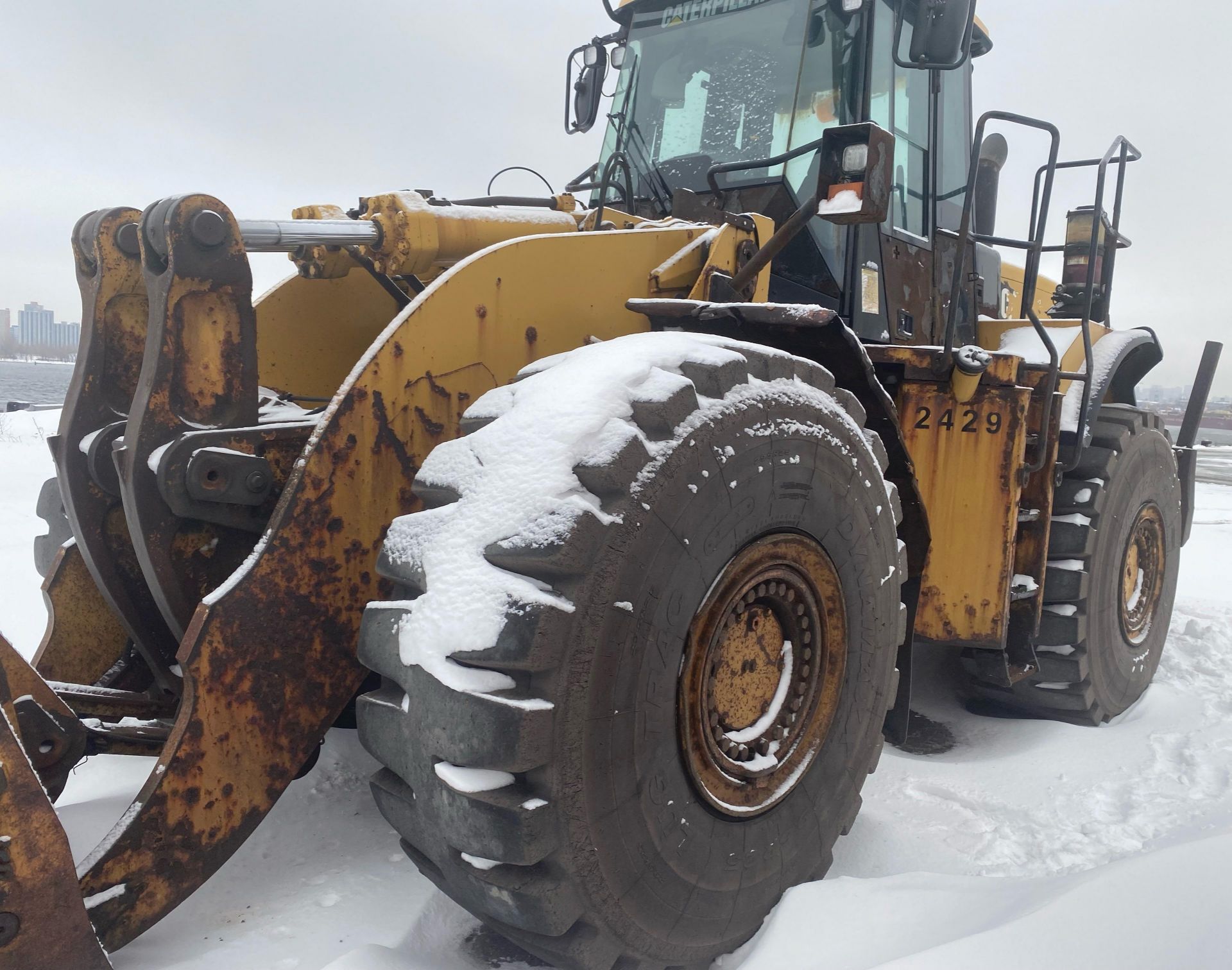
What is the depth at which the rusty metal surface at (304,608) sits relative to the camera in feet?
6.36

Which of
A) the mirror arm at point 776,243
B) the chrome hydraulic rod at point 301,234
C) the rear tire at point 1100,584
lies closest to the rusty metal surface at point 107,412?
the chrome hydraulic rod at point 301,234

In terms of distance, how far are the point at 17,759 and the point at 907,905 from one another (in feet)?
5.97

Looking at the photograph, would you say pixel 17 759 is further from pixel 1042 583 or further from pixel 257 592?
pixel 1042 583

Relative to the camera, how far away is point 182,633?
2381 millimetres

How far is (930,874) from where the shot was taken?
2.43m

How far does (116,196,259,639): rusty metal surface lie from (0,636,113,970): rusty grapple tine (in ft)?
1.98

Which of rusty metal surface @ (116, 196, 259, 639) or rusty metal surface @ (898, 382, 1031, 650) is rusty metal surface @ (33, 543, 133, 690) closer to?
rusty metal surface @ (116, 196, 259, 639)

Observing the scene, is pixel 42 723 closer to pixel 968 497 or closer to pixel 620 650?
pixel 620 650

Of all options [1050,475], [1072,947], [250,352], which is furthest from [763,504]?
[1050,475]

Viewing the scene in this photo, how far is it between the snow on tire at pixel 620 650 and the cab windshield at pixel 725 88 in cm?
167

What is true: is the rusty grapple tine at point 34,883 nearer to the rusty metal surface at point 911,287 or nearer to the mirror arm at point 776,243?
the mirror arm at point 776,243

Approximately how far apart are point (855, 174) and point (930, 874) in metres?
1.85

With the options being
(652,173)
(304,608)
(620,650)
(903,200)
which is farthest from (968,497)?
(304,608)

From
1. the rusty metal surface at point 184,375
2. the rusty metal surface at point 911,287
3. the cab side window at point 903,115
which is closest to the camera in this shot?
the rusty metal surface at point 184,375
